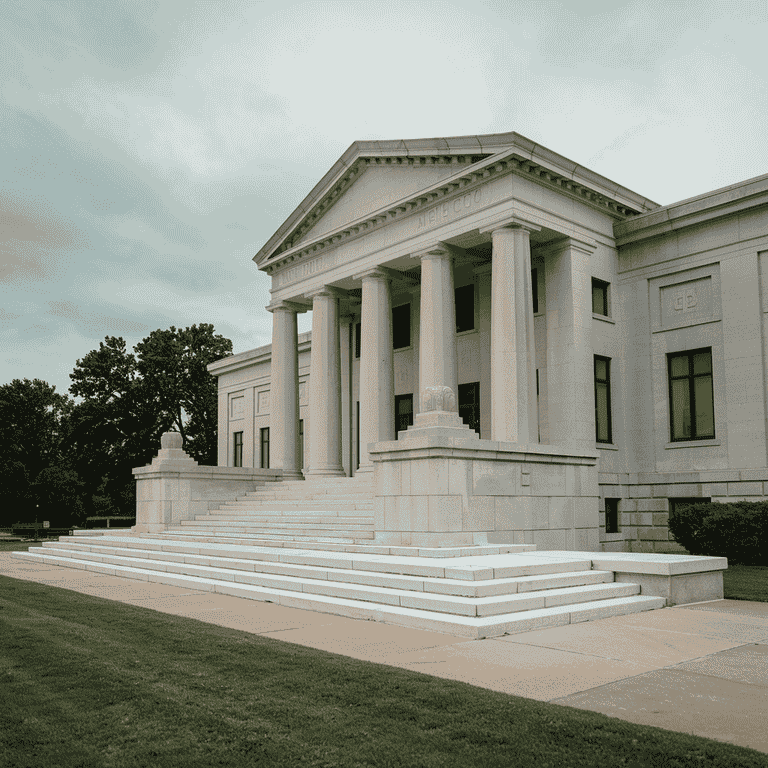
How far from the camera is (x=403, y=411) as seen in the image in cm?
3403

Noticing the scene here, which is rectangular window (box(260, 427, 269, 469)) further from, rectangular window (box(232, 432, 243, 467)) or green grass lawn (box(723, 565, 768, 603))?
green grass lawn (box(723, 565, 768, 603))

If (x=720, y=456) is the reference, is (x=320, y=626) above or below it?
below

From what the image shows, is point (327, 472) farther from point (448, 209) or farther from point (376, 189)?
point (448, 209)

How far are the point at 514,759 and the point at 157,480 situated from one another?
2479cm

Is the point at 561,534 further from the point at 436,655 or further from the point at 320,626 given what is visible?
the point at 436,655

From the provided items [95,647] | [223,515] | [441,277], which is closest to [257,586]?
[95,647]

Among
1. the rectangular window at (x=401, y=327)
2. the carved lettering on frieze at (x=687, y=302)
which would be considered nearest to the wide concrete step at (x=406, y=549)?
the carved lettering on frieze at (x=687, y=302)

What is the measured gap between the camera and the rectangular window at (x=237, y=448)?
50875 mm

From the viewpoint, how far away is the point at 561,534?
19344 millimetres

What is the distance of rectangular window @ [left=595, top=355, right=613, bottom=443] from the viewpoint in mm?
27547

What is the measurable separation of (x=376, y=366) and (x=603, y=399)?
27.6 ft

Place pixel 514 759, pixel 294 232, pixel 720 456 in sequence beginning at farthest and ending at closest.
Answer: pixel 294 232
pixel 720 456
pixel 514 759

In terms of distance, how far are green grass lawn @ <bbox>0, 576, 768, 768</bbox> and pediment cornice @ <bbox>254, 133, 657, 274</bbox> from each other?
65.4 ft

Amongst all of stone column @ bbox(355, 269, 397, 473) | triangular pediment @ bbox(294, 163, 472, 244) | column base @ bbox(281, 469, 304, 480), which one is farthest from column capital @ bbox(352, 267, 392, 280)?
column base @ bbox(281, 469, 304, 480)
